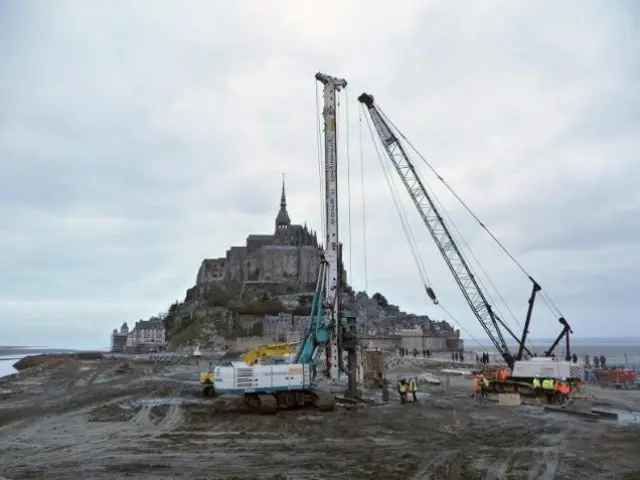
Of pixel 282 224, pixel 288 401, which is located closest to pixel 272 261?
pixel 282 224

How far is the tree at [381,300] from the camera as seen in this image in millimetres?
187225

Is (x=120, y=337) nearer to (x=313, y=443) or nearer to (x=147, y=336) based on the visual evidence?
(x=147, y=336)

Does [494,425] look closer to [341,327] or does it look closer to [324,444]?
[324,444]

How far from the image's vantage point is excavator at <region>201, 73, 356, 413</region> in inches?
1001

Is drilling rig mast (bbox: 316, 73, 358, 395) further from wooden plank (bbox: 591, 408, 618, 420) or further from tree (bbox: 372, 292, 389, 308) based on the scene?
tree (bbox: 372, 292, 389, 308)

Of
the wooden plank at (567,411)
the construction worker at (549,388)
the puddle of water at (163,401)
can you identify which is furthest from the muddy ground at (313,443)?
the construction worker at (549,388)

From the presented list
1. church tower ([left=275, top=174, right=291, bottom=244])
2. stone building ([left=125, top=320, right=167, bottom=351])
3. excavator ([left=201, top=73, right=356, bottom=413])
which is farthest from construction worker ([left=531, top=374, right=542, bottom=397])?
church tower ([left=275, top=174, right=291, bottom=244])

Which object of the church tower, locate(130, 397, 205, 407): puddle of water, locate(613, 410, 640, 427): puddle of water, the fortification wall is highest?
the church tower

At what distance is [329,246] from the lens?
98.8ft

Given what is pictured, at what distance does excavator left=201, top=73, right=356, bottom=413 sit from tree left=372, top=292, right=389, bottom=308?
15651 cm

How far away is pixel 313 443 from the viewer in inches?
698

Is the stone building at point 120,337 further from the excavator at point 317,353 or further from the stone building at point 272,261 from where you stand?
the excavator at point 317,353

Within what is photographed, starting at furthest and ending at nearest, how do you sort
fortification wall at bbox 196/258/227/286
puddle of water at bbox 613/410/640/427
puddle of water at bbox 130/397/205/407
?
fortification wall at bbox 196/258/227/286 → puddle of water at bbox 130/397/205/407 → puddle of water at bbox 613/410/640/427

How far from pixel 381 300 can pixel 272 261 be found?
47326 mm
